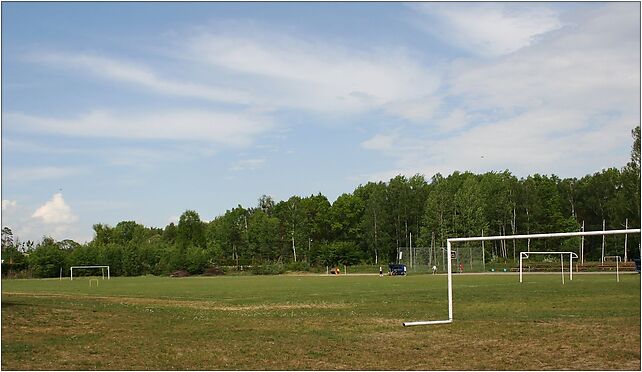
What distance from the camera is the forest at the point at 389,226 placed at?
4220 inches

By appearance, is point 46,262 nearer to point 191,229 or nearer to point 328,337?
point 191,229

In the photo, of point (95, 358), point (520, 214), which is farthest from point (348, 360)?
point (520, 214)

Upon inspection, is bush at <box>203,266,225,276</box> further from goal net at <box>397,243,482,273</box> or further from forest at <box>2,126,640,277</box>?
goal net at <box>397,243,482,273</box>

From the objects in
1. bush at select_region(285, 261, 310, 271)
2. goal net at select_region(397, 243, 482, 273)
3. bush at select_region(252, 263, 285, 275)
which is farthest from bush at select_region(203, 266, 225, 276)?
goal net at select_region(397, 243, 482, 273)

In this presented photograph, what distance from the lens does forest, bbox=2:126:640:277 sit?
352 ft

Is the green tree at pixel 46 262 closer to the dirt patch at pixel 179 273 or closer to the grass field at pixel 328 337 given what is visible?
the dirt patch at pixel 179 273

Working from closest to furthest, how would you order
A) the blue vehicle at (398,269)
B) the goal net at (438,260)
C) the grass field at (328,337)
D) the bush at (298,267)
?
the grass field at (328,337) → the blue vehicle at (398,269) → the goal net at (438,260) → the bush at (298,267)

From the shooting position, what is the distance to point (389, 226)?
119562 millimetres

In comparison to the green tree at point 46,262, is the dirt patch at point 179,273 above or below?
below

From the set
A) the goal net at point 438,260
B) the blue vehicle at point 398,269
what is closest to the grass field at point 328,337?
the blue vehicle at point 398,269

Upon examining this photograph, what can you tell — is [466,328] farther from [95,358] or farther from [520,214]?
[520,214]

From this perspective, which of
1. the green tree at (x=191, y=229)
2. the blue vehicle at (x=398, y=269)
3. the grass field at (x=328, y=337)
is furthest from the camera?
the green tree at (x=191, y=229)

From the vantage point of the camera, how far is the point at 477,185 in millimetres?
112500

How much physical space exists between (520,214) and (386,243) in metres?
21.9
